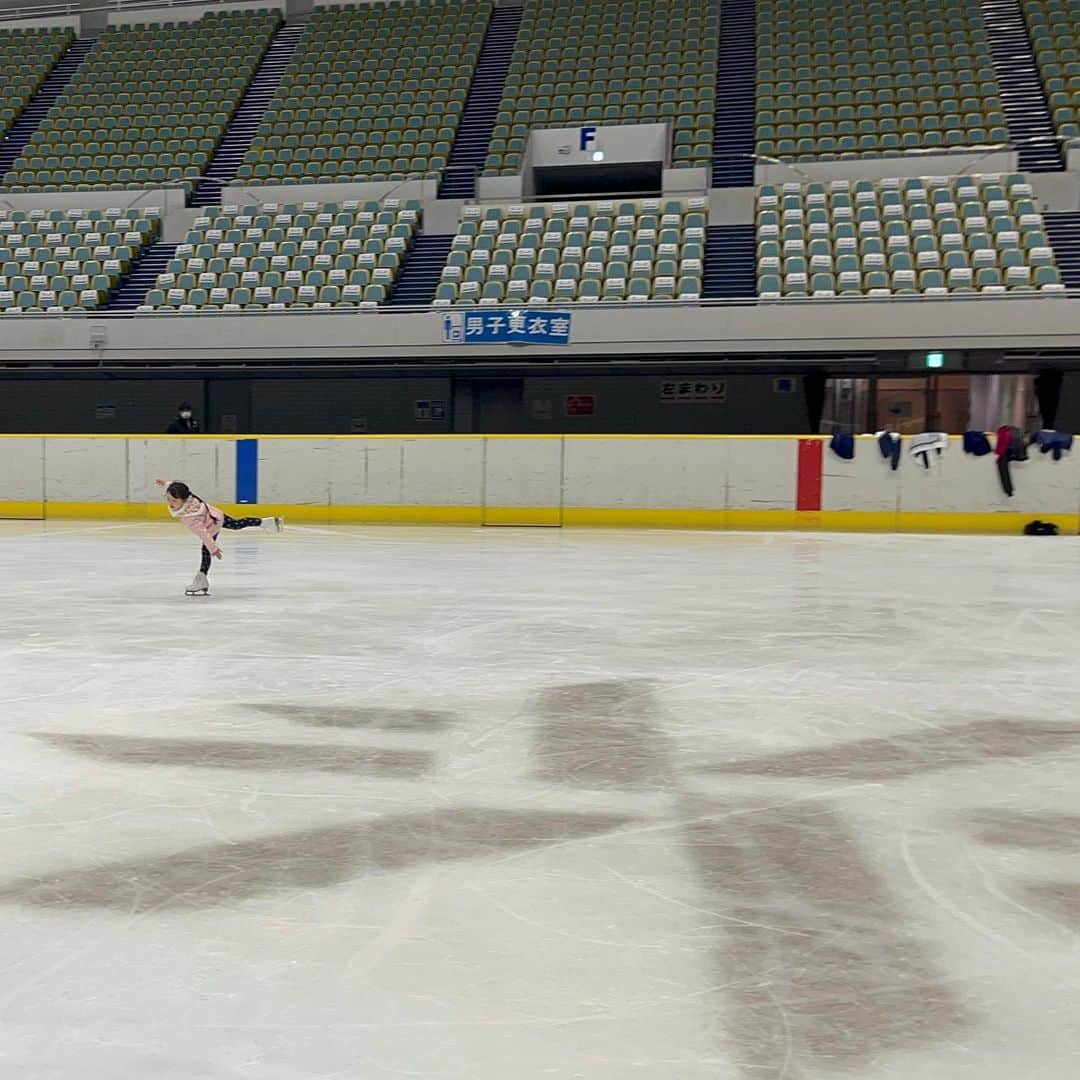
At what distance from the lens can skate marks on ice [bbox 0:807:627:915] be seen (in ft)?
10.3

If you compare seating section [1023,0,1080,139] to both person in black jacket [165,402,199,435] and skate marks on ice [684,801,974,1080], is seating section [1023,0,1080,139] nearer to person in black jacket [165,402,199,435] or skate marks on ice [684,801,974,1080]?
person in black jacket [165,402,199,435]

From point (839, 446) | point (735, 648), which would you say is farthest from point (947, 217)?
point (735, 648)

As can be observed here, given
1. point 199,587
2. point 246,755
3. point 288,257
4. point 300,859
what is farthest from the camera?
point 288,257

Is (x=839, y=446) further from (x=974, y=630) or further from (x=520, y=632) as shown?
(x=520, y=632)

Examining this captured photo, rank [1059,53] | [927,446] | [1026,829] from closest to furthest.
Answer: [1026,829]
[927,446]
[1059,53]

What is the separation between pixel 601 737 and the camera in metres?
5.09

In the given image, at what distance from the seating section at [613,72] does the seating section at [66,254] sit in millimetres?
8404

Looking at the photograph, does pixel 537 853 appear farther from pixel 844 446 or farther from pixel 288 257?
pixel 288 257

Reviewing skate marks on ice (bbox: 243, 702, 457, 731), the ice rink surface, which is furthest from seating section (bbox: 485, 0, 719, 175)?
skate marks on ice (bbox: 243, 702, 457, 731)

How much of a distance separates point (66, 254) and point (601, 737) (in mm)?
24861

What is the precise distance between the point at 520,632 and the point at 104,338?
17945 mm

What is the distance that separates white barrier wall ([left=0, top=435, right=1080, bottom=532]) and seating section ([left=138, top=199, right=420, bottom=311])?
4.15 m

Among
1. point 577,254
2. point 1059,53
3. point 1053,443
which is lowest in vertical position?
point 1053,443

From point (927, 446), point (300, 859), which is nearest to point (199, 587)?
point (300, 859)
